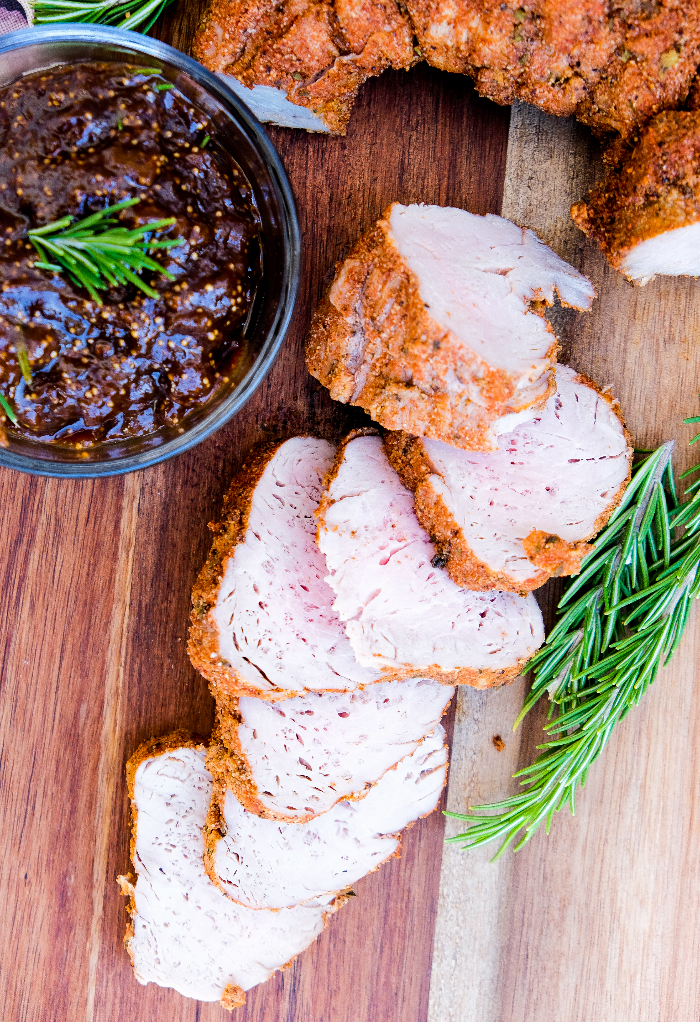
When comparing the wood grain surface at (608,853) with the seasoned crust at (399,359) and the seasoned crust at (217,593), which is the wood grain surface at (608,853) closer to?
the seasoned crust at (399,359)

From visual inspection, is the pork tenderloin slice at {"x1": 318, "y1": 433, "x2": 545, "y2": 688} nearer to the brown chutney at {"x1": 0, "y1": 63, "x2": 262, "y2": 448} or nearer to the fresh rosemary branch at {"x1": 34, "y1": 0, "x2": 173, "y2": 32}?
the brown chutney at {"x1": 0, "y1": 63, "x2": 262, "y2": 448}

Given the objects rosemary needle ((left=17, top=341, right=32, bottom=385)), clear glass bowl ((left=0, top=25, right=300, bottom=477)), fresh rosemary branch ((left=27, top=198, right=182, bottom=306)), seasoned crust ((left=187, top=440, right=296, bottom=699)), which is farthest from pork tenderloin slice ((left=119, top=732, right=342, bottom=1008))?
fresh rosemary branch ((left=27, top=198, right=182, bottom=306))

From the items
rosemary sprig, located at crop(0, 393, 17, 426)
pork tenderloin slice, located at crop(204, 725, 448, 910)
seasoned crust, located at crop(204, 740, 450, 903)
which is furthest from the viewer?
pork tenderloin slice, located at crop(204, 725, 448, 910)

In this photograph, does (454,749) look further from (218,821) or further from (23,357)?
(23,357)

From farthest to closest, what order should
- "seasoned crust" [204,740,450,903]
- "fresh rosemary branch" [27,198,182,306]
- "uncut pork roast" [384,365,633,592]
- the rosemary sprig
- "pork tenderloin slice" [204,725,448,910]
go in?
"pork tenderloin slice" [204,725,448,910] → "seasoned crust" [204,740,450,903] → "uncut pork roast" [384,365,633,592] → the rosemary sprig → "fresh rosemary branch" [27,198,182,306]

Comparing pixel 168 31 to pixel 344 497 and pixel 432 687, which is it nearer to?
pixel 344 497
